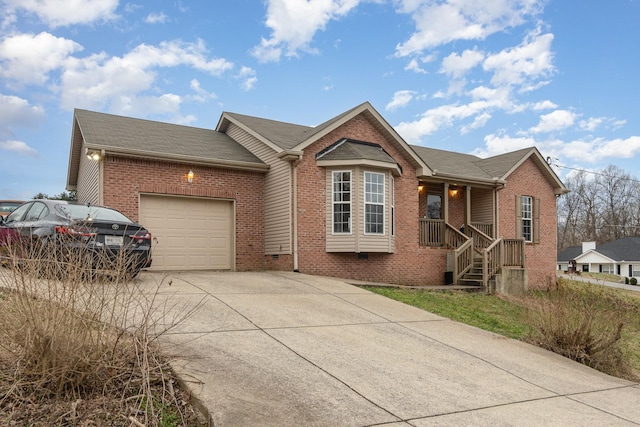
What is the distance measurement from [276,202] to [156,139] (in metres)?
4.07

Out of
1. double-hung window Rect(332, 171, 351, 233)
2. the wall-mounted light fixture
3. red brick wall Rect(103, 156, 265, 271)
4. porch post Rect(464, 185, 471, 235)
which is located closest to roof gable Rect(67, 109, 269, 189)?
the wall-mounted light fixture

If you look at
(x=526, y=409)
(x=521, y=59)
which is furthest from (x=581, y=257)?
(x=526, y=409)

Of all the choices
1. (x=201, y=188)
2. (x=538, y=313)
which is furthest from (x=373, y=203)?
(x=538, y=313)

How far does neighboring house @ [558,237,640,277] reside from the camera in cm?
5097

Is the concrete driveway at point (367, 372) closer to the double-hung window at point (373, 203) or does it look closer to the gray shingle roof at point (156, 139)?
the double-hung window at point (373, 203)

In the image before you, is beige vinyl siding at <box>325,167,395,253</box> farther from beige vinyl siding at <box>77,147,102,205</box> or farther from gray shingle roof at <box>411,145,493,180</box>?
beige vinyl siding at <box>77,147,102,205</box>

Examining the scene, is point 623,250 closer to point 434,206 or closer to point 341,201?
point 434,206

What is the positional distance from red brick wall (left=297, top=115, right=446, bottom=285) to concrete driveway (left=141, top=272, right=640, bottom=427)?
5300 mm

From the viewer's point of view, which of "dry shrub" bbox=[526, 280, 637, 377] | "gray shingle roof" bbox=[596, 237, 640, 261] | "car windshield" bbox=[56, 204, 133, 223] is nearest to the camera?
"dry shrub" bbox=[526, 280, 637, 377]

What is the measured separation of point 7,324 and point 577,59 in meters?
20.4

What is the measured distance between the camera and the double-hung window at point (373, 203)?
14.1 m

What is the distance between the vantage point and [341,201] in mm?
14133

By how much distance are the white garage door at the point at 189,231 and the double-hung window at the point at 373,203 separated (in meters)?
4.13

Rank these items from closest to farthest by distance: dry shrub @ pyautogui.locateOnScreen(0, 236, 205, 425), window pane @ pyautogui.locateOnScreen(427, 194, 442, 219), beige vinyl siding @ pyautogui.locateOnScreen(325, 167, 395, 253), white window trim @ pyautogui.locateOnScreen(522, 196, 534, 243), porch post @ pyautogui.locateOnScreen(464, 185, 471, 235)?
1. dry shrub @ pyautogui.locateOnScreen(0, 236, 205, 425)
2. beige vinyl siding @ pyautogui.locateOnScreen(325, 167, 395, 253)
3. porch post @ pyautogui.locateOnScreen(464, 185, 471, 235)
4. window pane @ pyautogui.locateOnScreen(427, 194, 442, 219)
5. white window trim @ pyautogui.locateOnScreen(522, 196, 534, 243)
